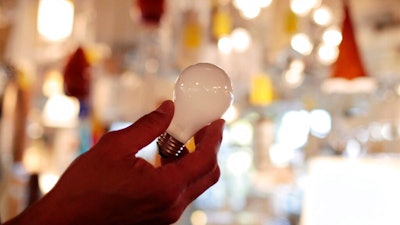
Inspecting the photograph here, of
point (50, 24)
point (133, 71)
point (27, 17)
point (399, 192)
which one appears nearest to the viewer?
point (399, 192)

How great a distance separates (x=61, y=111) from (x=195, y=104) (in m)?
2.34

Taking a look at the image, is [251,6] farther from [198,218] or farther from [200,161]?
[200,161]

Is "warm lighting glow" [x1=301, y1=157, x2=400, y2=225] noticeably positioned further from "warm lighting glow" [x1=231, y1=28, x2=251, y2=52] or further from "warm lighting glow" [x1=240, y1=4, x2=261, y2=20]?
"warm lighting glow" [x1=231, y1=28, x2=251, y2=52]

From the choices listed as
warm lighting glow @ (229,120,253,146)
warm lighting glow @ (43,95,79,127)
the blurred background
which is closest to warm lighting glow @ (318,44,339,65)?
the blurred background

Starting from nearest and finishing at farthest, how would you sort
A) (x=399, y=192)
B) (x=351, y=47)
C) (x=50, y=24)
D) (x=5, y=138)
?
(x=399, y=192), (x=351, y=47), (x=5, y=138), (x=50, y=24)

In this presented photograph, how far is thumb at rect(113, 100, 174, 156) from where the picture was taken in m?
0.40

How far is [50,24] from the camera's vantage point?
2.02 meters

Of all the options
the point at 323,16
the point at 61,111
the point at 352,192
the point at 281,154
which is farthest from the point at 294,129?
the point at 352,192

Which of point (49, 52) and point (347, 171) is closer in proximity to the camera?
point (347, 171)

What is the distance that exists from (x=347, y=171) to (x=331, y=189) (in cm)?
3

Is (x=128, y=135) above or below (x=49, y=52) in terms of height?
above

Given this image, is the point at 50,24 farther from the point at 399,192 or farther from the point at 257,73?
the point at 399,192

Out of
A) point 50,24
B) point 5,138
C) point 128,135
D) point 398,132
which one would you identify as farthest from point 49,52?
point 128,135

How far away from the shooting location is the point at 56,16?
201 cm
